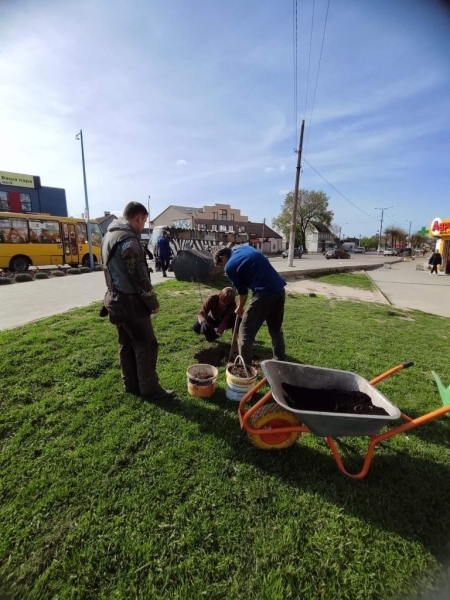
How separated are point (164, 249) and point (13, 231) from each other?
7.44 meters

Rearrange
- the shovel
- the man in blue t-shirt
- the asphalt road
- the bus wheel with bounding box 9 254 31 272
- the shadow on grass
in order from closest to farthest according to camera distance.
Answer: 1. the shadow on grass
2. the man in blue t-shirt
3. the shovel
4. the asphalt road
5. the bus wheel with bounding box 9 254 31 272

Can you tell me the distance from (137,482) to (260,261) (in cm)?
246

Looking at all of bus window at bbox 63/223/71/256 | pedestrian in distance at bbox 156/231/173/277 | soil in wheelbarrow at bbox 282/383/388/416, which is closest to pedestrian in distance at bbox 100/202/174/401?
soil in wheelbarrow at bbox 282/383/388/416

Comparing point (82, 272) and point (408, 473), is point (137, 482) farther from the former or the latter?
point (82, 272)

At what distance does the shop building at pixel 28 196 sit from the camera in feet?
81.9

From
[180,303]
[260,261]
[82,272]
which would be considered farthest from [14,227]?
[260,261]

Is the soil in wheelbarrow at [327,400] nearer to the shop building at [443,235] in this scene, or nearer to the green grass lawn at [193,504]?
the green grass lawn at [193,504]

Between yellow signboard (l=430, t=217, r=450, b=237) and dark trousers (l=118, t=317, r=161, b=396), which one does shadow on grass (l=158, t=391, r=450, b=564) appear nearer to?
dark trousers (l=118, t=317, r=161, b=396)

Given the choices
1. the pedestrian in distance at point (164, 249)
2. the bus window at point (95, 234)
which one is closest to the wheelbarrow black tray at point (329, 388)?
the pedestrian in distance at point (164, 249)

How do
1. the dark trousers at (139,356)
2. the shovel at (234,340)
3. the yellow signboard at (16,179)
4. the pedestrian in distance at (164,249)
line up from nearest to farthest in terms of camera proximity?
1. the dark trousers at (139,356)
2. the shovel at (234,340)
3. the pedestrian in distance at (164,249)
4. the yellow signboard at (16,179)

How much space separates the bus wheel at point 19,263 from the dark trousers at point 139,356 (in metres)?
13.8

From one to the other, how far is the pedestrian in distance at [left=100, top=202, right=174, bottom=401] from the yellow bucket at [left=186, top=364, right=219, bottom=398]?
439 millimetres

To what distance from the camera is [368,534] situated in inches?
70.1

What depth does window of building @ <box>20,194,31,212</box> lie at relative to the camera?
2588cm
